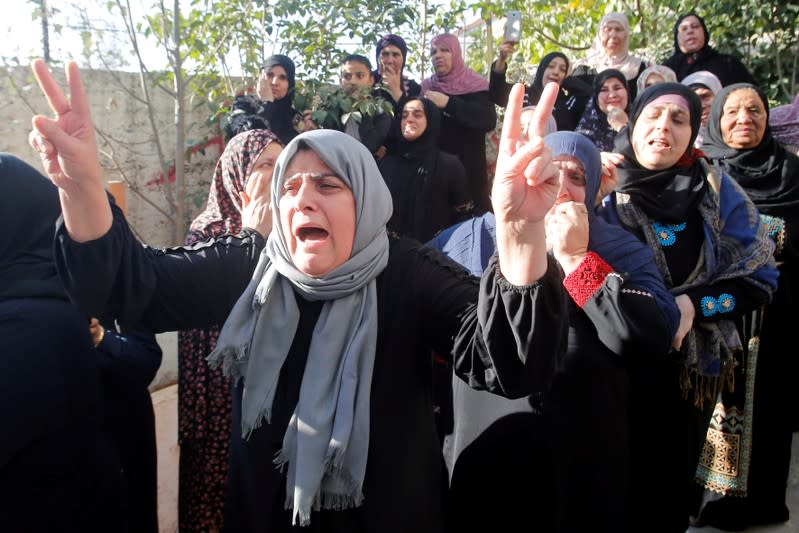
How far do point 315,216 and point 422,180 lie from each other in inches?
92.6

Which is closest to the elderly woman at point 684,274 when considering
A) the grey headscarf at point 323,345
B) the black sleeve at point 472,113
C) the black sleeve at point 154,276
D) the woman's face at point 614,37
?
the grey headscarf at point 323,345

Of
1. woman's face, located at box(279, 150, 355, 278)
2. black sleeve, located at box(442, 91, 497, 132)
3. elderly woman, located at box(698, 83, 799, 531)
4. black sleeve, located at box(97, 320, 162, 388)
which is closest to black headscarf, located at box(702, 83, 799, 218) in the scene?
elderly woman, located at box(698, 83, 799, 531)

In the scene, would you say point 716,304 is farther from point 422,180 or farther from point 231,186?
point 422,180

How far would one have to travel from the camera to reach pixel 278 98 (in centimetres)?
402

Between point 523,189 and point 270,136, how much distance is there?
1.67 meters

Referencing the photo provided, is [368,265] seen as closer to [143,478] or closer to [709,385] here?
[143,478]

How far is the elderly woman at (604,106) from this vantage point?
4.12 meters

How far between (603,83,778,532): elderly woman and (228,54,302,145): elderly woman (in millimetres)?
2183

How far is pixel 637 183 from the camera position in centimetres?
243

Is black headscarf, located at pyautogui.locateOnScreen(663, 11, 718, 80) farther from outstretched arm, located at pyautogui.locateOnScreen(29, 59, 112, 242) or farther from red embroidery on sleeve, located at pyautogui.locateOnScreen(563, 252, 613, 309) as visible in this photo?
outstretched arm, located at pyautogui.locateOnScreen(29, 59, 112, 242)

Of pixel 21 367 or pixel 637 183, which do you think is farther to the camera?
pixel 637 183

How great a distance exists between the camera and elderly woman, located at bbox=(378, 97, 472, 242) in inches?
152

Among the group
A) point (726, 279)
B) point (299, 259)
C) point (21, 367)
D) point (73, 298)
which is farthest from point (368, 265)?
point (726, 279)

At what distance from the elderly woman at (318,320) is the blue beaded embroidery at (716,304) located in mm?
1092
